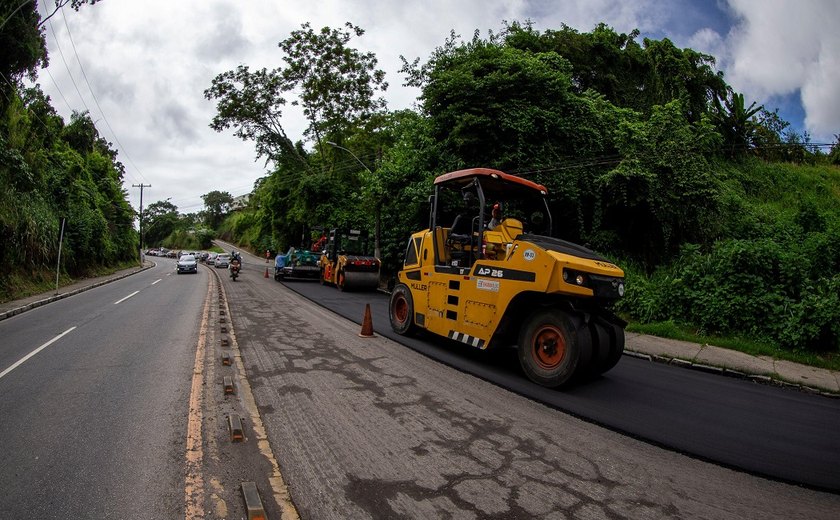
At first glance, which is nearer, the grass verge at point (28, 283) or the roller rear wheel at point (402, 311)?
the roller rear wheel at point (402, 311)

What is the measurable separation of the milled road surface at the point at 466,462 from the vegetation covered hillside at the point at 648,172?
266 inches

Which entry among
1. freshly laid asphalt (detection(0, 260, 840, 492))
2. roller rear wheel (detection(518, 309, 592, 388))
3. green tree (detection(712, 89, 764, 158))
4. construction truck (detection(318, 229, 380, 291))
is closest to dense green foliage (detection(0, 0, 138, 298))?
construction truck (detection(318, 229, 380, 291))

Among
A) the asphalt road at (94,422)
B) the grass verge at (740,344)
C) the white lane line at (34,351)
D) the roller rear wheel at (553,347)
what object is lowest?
the white lane line at (34,351)

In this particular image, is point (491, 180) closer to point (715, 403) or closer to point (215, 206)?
point (715, 403)

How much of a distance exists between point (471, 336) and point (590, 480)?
11.4 feet

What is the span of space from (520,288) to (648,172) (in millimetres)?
8904

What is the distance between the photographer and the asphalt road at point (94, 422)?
3.01 metres

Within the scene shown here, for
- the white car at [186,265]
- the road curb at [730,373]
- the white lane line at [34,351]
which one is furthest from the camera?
the white car at [186,265]

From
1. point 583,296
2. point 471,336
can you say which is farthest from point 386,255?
point 583,296

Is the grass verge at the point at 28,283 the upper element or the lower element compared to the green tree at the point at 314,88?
lower

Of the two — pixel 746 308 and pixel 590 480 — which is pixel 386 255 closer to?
pixel 746 308

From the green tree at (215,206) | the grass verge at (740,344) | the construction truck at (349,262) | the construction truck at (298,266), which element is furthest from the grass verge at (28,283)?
the green tree at (215,206)

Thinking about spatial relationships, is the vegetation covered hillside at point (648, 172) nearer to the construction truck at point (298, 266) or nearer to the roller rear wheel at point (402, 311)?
the construction truck at point (298, 266)

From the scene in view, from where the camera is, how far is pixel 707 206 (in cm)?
1276
